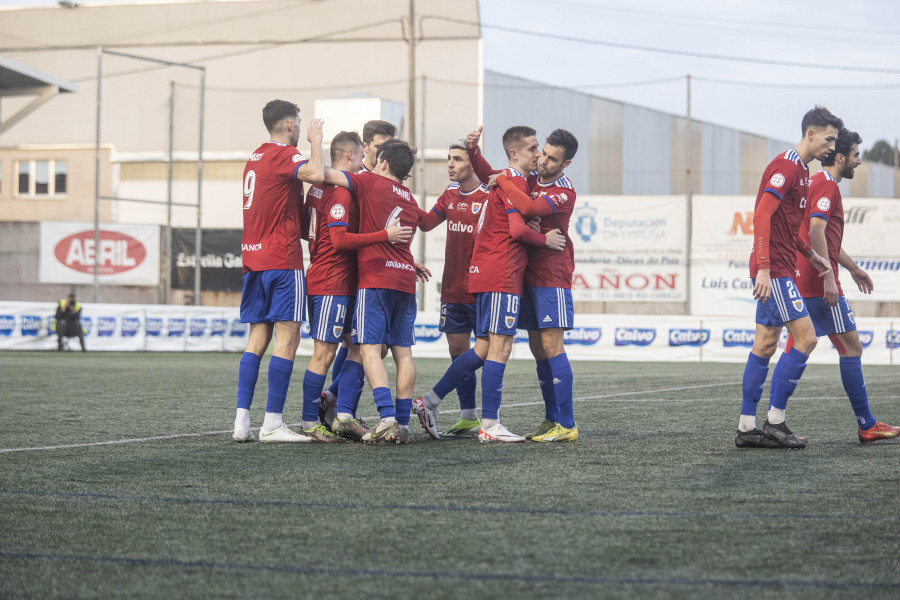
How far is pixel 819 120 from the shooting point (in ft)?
19.9

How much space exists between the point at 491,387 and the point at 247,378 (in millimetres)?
1459

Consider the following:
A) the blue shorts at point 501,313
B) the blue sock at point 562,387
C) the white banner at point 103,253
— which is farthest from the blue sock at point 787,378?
the white banner at point 103,253

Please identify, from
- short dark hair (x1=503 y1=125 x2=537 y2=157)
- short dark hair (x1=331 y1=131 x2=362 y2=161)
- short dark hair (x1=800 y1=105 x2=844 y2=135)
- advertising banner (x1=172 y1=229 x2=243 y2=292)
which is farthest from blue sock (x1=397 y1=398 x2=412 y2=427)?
Result: advertising banner (x1=172 y1=229 x2=243 y2=292)

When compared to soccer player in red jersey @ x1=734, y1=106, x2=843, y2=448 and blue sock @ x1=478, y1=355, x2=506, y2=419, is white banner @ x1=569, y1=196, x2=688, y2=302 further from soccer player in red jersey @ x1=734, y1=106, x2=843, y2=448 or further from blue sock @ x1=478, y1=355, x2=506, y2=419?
blue sock @ x1=478, y1=355, x2=506, y2=419

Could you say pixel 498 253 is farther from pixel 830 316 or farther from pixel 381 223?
pixel 830 316

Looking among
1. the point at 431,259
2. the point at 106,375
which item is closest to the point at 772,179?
the point at 106,375

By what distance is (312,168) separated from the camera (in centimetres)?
583

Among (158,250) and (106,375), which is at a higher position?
(158,250)

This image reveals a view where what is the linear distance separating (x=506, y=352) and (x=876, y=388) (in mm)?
7093

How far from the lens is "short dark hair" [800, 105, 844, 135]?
6051mm

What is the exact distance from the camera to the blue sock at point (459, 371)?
6.48 meters

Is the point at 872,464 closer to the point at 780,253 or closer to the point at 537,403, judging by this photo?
the point at 780,253

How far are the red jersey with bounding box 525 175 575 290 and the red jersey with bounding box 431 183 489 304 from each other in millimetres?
531

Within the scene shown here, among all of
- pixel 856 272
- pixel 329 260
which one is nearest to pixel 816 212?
pixel 856 272
